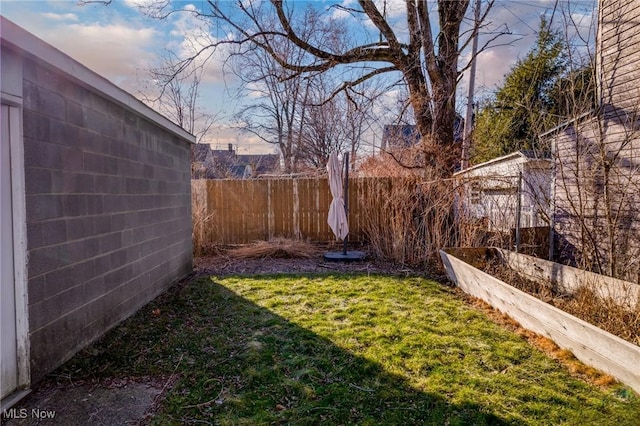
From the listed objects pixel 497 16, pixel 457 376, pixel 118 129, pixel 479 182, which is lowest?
pixel 457 376

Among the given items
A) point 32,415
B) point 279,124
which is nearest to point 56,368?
point 32,415

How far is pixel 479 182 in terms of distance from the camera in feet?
19.6

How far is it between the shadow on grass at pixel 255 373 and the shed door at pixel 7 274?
1.34 feet

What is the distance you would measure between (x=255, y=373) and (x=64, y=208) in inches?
75.7

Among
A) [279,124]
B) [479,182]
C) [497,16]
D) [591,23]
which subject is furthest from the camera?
[279,124]

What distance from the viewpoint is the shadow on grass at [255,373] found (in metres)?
2.18

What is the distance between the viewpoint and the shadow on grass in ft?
7.16

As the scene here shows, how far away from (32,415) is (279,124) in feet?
52.8

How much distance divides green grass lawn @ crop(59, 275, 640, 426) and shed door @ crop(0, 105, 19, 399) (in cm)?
44

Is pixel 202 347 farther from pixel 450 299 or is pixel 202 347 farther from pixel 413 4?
pixel 413 4

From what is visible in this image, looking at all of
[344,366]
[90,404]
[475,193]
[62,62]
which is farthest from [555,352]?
[62,62]

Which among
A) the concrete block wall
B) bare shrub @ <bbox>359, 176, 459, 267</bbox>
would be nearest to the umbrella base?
bare shrub @ <bbox>359, 176, 459, 267</bbox>

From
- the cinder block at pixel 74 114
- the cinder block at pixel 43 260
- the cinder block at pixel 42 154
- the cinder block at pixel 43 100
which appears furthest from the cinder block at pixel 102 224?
the cinder block at pixel 43 100

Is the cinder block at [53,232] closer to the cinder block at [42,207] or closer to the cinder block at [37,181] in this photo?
the cinder block at [42,207]
